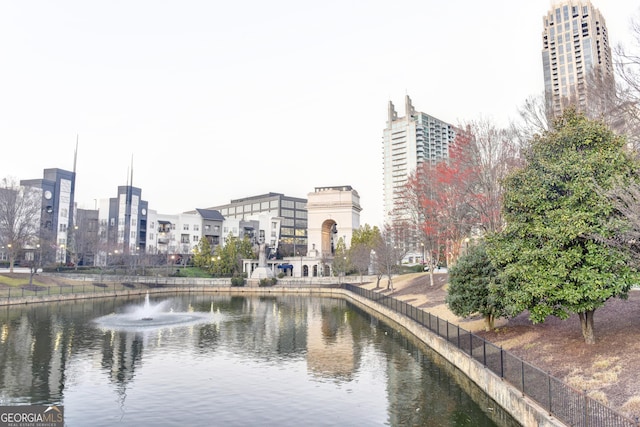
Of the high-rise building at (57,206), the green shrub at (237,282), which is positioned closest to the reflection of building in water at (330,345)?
the green shrub at (237,282)

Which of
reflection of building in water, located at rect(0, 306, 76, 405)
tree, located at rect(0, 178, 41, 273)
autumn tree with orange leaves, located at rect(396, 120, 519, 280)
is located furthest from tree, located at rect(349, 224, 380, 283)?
tree, located at rect(0, 178, 41, 273)

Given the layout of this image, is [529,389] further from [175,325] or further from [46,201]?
[46,201]

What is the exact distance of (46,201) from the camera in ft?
298

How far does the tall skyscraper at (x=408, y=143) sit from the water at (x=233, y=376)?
498 ft

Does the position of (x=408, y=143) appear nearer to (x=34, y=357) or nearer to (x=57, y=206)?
(x=57, y=206)

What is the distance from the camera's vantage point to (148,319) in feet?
130

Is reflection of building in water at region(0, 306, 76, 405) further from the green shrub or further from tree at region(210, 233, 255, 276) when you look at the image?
tree at region(210, 233, 255, 276)

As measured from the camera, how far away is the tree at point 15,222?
69062mm

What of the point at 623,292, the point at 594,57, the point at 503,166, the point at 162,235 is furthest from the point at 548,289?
the point at 594,57

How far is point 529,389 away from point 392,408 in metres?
4.93

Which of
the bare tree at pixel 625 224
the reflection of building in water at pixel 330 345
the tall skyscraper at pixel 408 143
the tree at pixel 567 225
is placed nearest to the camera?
the bare tree at pixel 625 224

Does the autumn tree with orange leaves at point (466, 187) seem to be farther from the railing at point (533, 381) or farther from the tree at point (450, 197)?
the railing at point (533, 381)

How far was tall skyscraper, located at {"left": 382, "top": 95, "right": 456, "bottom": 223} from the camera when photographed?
7151 inches

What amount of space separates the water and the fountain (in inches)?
21.3
